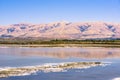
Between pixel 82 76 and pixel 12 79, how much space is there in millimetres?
6986

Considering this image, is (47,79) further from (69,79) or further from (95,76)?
(95,76)

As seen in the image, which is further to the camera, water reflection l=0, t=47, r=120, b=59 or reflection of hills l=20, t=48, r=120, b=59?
reflection of hills l=20, t=48, r=120, b=59

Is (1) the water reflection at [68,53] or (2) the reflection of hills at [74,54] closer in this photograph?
(1) the water reflection at [68,53]

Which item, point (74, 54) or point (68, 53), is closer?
point (74, 54)

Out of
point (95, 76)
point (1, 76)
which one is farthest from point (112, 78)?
point (1, 76)

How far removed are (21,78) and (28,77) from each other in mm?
854

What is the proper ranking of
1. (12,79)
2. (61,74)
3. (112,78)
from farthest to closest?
(61,74)
(112,78)
(12,79)

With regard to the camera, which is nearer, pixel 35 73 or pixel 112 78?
pixel 112 78

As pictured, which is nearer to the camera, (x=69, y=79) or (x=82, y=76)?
(x=69, y=79)

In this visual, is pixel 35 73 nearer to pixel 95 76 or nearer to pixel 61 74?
pixel 61 74

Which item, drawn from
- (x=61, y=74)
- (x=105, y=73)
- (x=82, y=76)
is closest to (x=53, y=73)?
(x=61, y=74)

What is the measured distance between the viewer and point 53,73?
103 ft

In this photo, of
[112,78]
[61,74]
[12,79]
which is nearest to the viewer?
[12,79]

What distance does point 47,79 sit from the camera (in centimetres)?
2734
